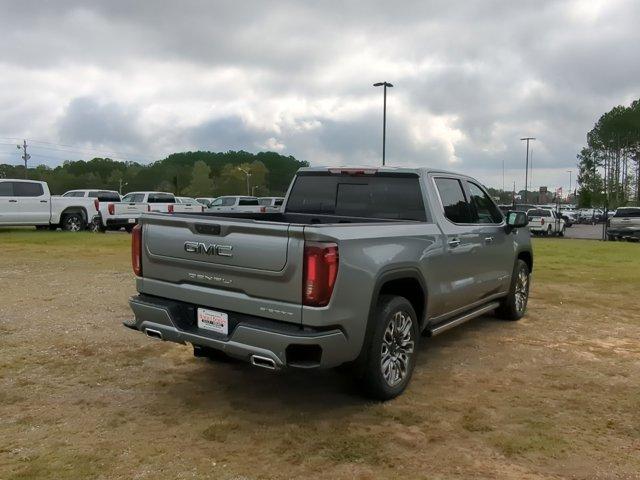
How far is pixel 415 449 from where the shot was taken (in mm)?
3605

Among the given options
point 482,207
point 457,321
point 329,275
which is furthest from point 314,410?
point 482,207

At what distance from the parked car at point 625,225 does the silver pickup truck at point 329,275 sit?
73.3ft

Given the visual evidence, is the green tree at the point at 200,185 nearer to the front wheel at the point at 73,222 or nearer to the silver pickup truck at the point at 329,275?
the front wheel at the point at 73,222

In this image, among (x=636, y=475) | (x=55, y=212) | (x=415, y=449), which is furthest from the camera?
(x=55, y=212)

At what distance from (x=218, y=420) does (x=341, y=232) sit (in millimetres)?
1580

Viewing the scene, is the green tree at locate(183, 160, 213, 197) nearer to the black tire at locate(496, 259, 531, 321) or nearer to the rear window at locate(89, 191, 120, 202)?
the rear window at locate(89, 191, 120, 202)

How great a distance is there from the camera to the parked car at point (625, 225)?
2495 cm

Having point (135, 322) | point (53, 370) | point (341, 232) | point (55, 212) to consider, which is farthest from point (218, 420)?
point (55, 212)

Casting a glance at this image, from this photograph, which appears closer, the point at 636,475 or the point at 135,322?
the point at 636,475

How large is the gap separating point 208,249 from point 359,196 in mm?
1932

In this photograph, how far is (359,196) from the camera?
5551 millimetres

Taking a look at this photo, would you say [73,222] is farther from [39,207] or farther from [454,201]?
[454,201]

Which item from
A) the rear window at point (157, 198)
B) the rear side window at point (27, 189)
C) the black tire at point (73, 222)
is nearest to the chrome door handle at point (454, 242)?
the rear side window at point (27, 189)

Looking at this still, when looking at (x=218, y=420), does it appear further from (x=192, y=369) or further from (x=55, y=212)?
(x=55, y=212)
